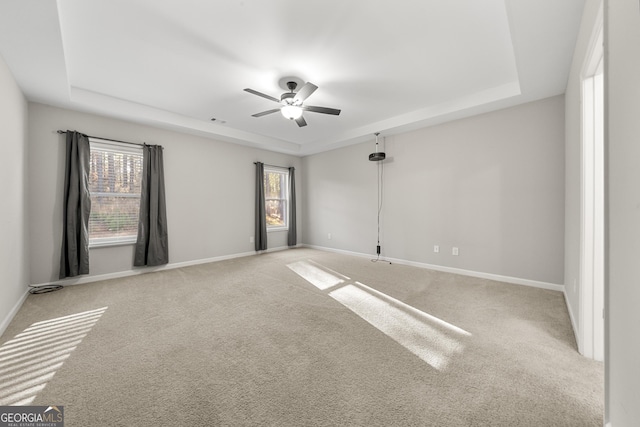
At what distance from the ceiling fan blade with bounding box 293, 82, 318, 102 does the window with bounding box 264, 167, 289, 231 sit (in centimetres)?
332

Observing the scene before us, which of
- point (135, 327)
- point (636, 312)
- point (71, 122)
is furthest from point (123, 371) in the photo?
point (71, 122)

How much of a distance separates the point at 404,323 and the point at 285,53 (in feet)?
9.64

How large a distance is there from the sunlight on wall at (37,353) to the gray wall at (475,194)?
4570mm

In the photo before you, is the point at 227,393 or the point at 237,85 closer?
the point at 227,393

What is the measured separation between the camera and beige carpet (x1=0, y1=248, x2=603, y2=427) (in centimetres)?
Answer: 135

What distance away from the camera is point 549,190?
3.30 m

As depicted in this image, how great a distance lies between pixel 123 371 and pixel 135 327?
29.0 inches

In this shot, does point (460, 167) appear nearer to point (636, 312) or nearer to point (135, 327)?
point (636, 312)

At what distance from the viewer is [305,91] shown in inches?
113

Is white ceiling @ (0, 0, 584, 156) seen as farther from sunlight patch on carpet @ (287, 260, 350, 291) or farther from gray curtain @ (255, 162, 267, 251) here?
sunlight patch on carpet @ (287, 260, 350, 291)

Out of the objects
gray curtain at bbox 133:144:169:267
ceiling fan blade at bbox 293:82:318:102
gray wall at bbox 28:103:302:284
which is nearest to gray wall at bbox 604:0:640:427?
ceiling fan blade at bbox 293:82:318:102

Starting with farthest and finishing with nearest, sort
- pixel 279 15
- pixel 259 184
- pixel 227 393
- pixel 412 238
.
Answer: pixel 259 184
pixel 412 238
pixel 279 15
pixel 227 393

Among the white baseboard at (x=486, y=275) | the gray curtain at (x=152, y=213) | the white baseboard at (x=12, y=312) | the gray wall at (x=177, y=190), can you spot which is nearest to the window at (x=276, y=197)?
the gray wall at (x=177, y=190)

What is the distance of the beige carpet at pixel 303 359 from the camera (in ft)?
4.43
